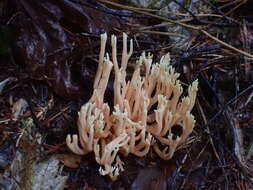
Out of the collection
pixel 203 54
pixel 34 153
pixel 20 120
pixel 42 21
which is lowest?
pixel 34 153

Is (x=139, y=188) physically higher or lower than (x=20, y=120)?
lower

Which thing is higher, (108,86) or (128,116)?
(108,86)

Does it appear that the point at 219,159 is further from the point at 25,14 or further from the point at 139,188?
the point at 25,14

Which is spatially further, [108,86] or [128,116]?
[108,86]

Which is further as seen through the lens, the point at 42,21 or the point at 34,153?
the point at 42,21

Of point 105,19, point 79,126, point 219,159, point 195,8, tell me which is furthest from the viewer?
point 195,8

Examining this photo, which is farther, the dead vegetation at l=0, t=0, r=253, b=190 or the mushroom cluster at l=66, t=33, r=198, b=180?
the dead vegetation at l=0, t=0, r=253, b=190

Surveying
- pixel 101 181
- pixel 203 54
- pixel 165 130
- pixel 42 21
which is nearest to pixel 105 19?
pixel 42 21

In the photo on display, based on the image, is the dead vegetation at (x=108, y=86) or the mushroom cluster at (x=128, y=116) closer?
the mushroom cluster at (x=128, y=116)
